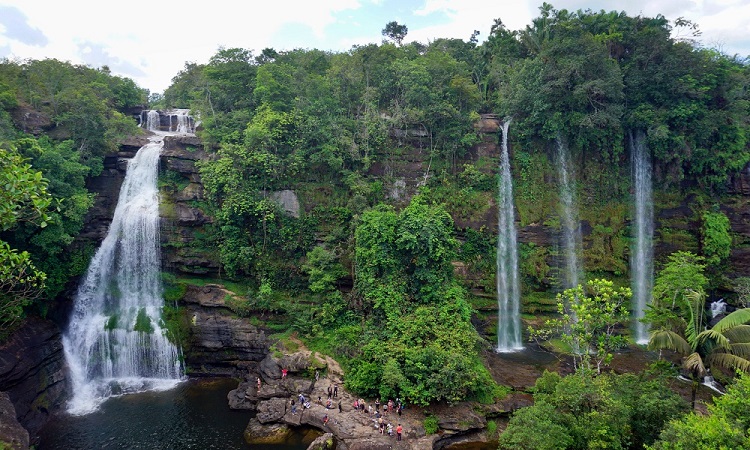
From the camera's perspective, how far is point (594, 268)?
2542 cm

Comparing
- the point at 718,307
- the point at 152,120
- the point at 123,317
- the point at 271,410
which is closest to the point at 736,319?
the point at 718,307

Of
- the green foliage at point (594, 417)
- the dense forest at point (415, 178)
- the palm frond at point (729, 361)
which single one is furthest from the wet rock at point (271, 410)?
the palm frond at point (729, 361)

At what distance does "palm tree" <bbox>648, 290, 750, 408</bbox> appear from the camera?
427 inches

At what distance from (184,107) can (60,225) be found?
69.7ft

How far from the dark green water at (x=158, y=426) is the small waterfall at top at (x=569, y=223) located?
18.5 m

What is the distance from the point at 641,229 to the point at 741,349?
16.5m

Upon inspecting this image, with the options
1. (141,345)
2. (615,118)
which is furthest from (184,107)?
(615,118)

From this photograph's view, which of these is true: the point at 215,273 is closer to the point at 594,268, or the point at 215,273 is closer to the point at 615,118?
the point at 594,268

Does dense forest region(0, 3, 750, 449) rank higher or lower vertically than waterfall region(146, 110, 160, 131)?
lower

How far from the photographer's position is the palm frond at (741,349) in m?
10.7

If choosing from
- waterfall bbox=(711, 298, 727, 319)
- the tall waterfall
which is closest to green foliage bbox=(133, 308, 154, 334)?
the tall waterfall

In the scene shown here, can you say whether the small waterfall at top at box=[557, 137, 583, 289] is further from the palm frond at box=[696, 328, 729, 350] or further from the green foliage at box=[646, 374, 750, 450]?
the green foliage at box=[646, 374, 750, 450]

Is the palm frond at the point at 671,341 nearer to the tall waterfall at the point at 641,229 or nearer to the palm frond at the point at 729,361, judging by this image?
the palm frond at the point at 729,361

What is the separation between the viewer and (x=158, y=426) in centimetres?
1714
